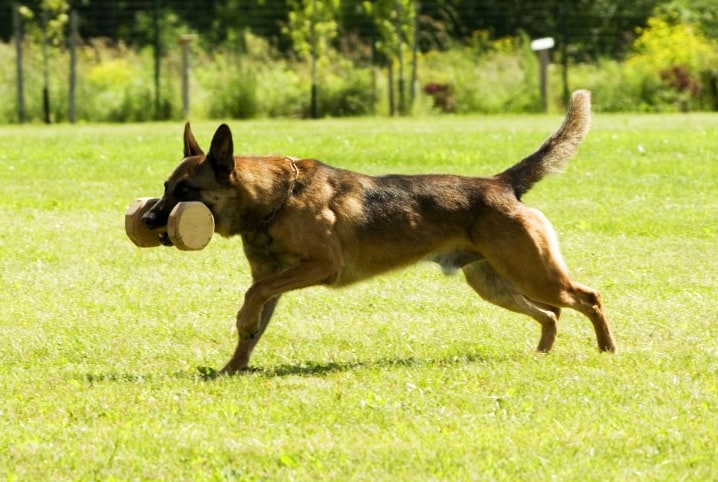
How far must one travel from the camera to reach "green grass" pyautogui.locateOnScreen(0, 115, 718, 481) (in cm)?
539

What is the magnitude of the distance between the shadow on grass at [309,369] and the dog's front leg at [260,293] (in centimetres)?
10

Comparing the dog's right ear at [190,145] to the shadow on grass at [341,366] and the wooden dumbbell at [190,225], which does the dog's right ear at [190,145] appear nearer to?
the wooden dumbbell at [190,225]

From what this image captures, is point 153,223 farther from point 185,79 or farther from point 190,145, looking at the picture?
point 185,79

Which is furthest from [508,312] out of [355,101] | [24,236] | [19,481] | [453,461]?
[355,101]

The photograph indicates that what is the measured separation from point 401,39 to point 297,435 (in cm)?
2531

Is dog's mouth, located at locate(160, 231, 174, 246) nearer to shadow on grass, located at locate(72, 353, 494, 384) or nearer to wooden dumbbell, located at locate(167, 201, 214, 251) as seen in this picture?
wooden dumbbell, located at locate(167, 201, 214, 251)

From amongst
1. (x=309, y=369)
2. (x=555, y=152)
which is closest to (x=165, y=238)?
(x=309, y=369)

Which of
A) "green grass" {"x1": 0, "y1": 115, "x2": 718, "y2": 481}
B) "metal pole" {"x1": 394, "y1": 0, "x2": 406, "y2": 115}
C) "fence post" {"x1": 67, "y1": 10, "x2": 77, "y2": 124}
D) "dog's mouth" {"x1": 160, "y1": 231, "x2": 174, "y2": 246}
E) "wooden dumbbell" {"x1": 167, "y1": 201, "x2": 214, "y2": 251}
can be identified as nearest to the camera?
"green grass" {"x1": 0, "y1": 115, "x2": 718, "y2": 481}

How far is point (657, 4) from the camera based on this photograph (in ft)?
144

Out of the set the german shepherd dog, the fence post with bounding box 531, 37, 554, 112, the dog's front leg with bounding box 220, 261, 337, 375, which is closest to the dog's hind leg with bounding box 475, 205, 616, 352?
the german shepherd dog

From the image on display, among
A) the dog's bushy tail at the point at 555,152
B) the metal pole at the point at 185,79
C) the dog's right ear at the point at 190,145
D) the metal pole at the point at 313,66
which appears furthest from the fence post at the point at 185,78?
the dog's right ear at the point at 190,145

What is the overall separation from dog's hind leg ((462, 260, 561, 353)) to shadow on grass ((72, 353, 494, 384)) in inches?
19.7

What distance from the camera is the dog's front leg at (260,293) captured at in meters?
7.18

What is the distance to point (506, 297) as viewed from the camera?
798cm
